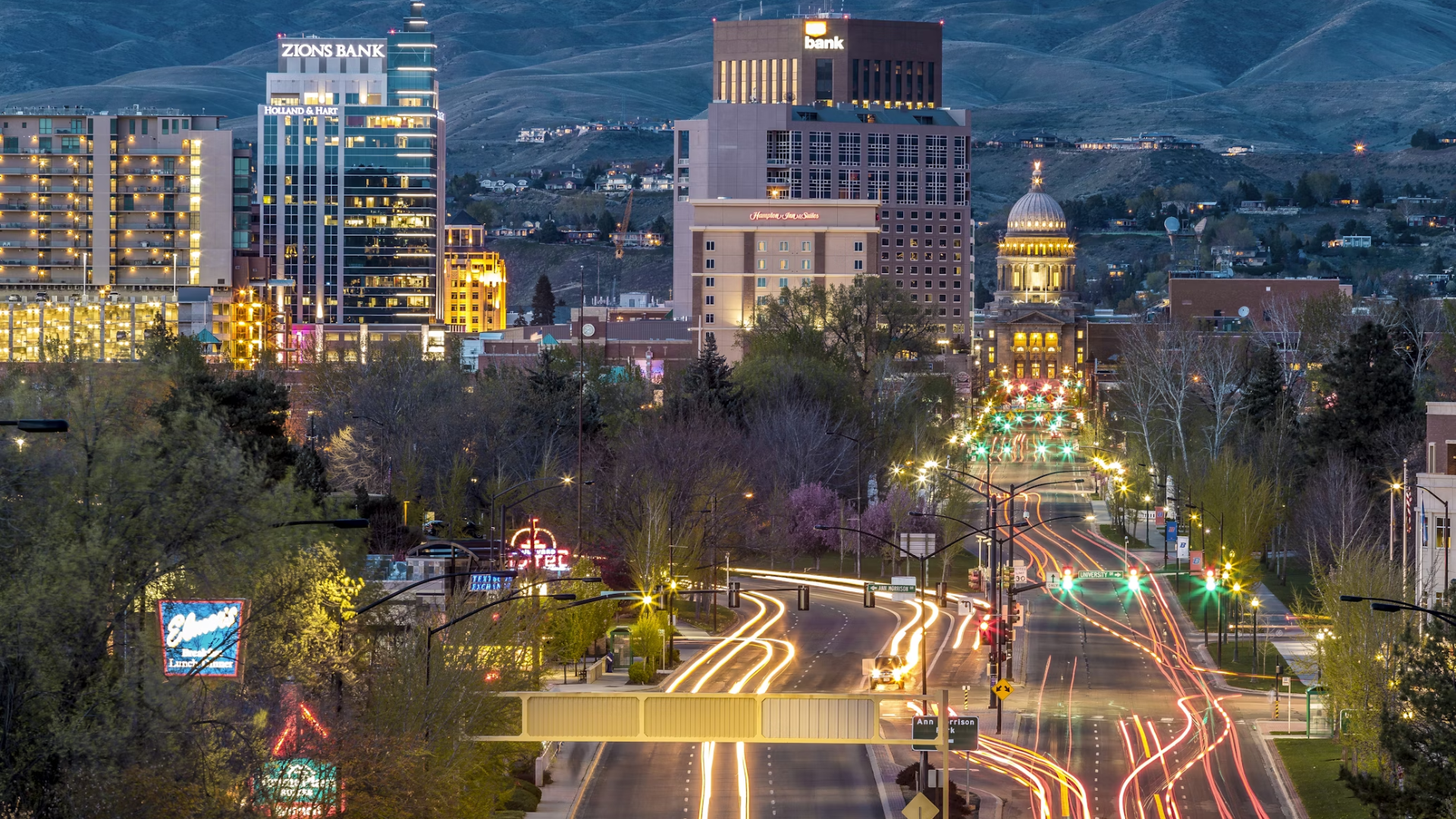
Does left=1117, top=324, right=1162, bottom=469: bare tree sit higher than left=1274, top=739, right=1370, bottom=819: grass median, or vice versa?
left=1117, top=324, right=1162, bottom=469: bare tree

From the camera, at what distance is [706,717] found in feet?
173

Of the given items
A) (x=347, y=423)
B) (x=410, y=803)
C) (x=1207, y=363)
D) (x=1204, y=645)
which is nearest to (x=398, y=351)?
(x=347, y=423)

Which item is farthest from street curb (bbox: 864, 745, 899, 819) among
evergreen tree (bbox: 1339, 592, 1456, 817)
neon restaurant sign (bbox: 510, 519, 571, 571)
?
evergreen tree (bbox: 1339, 592, 1456, 817)

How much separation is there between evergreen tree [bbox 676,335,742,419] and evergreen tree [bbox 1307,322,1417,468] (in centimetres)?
3643

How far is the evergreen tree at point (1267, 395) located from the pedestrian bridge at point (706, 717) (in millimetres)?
94884

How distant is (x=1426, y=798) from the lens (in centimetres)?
4766

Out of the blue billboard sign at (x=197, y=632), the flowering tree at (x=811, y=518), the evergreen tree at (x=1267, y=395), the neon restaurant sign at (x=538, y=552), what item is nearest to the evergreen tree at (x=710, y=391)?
the flowering tree at (x=811, y=518)

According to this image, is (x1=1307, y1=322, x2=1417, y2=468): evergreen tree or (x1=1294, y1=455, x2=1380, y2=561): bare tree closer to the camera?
(x1=1294, y1=455, x2=1380, y2=561): bare tree

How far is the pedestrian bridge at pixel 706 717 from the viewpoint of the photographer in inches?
2067

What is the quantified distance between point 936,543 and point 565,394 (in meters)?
26.2

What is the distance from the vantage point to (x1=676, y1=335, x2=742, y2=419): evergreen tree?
136000mm

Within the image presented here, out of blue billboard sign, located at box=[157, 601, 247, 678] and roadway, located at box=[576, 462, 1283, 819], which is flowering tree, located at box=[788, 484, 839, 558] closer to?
roadway, located at box=[576, 462, 1283, 819]

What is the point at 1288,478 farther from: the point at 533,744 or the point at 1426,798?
the point at 1426,798

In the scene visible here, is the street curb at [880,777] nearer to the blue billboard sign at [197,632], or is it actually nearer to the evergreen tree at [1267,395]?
the blue billboard sign at [197,632]
